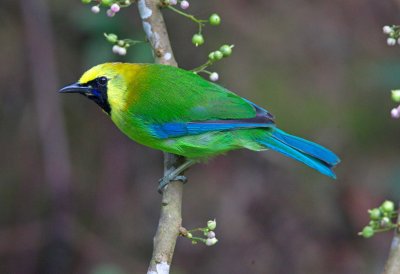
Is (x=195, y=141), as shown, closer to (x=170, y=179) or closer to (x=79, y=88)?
(x=170, y=179)

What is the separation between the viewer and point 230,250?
19.0ft

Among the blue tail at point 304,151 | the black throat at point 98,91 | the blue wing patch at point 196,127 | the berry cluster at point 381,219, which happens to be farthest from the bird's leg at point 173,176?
the berry cluster at point 381,219

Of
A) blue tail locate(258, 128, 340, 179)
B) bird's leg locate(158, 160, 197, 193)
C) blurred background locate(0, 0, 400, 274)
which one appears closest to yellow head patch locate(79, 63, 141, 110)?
bird's leg locate(158, 160, 197, 193)

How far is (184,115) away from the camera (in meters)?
3.47

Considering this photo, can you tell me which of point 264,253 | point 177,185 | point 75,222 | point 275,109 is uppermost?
point 177,185

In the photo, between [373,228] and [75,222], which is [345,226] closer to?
[75,222]

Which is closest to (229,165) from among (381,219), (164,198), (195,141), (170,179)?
(195,141)

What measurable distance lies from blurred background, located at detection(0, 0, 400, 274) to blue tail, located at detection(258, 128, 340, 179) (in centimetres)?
213

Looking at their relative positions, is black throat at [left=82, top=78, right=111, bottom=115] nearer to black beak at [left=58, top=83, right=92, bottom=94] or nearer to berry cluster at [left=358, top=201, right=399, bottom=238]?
black beak at [left=58, top=83, right=92, bottom=94]

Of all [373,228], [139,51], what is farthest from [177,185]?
[139,51]


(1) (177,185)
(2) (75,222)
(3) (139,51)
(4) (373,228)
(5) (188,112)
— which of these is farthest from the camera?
(2) (75,222)

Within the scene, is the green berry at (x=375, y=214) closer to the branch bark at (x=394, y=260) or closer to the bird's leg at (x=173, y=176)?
the branch bark at (x=394, y=260)

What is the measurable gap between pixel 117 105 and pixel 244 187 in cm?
259

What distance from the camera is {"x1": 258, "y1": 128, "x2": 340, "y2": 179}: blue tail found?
3.35 m
